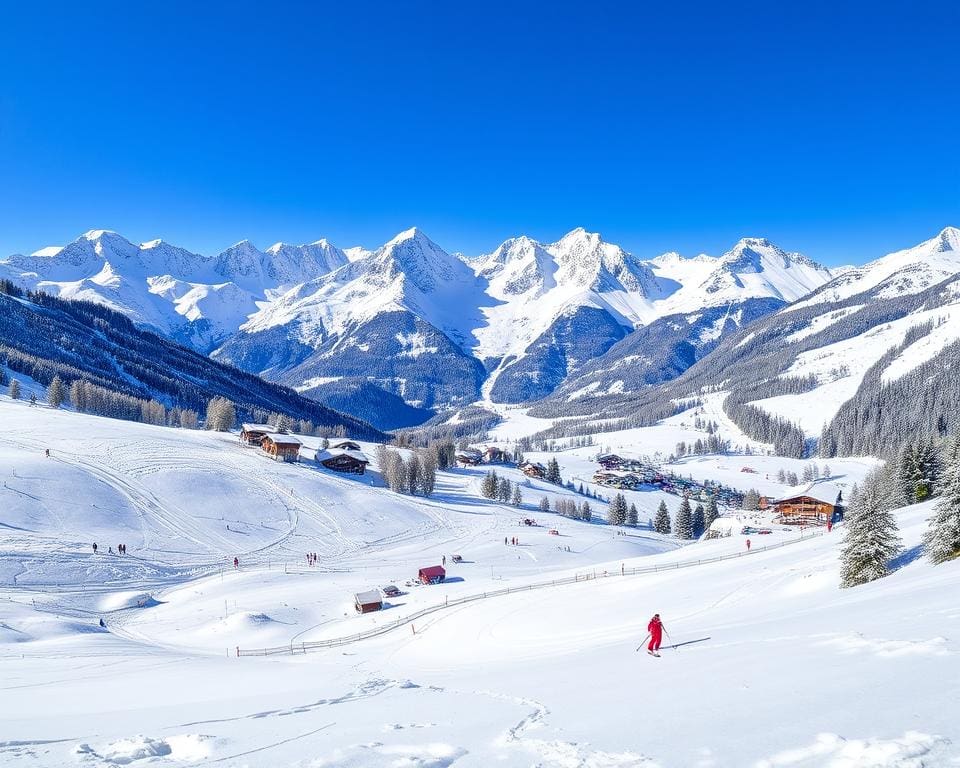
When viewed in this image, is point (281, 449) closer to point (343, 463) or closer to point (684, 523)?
point (343, 463)

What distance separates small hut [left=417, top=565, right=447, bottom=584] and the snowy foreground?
1956 millimetres

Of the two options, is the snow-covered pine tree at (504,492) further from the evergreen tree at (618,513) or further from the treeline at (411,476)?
the evergreen tree at (618,513)

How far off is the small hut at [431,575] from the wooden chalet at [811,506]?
5556 cm

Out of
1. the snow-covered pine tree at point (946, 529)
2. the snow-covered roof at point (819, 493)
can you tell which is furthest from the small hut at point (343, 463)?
the snow-covered pine tree at point (946, 529)

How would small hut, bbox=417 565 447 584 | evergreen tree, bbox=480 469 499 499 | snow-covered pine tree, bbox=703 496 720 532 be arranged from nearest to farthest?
small hut, bbox=417 565 447 584
snow-covered pine tree, bbox=703 496 720 532
evergreen tree, bbox=480 469 499 499

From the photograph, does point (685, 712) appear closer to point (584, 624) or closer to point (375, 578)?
point (584, 624)

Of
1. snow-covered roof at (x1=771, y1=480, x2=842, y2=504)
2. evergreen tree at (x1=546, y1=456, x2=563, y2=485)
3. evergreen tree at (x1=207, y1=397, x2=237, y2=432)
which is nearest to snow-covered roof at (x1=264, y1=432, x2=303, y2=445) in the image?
evergreen tree at (x1=207, y1=397, x2=237, y2=432)

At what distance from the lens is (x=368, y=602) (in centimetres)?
4819

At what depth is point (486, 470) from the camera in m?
141

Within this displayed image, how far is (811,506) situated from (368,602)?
73079 mm

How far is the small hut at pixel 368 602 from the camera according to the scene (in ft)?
157

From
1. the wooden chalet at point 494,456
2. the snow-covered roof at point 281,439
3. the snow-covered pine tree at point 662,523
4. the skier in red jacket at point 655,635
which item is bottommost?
the snow-covered pine tree at point 662,523

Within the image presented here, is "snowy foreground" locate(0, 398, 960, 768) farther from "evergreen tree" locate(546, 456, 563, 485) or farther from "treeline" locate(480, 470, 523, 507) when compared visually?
"evergreen tree" locate(546, 456, 563, 485)

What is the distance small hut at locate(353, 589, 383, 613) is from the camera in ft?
157
